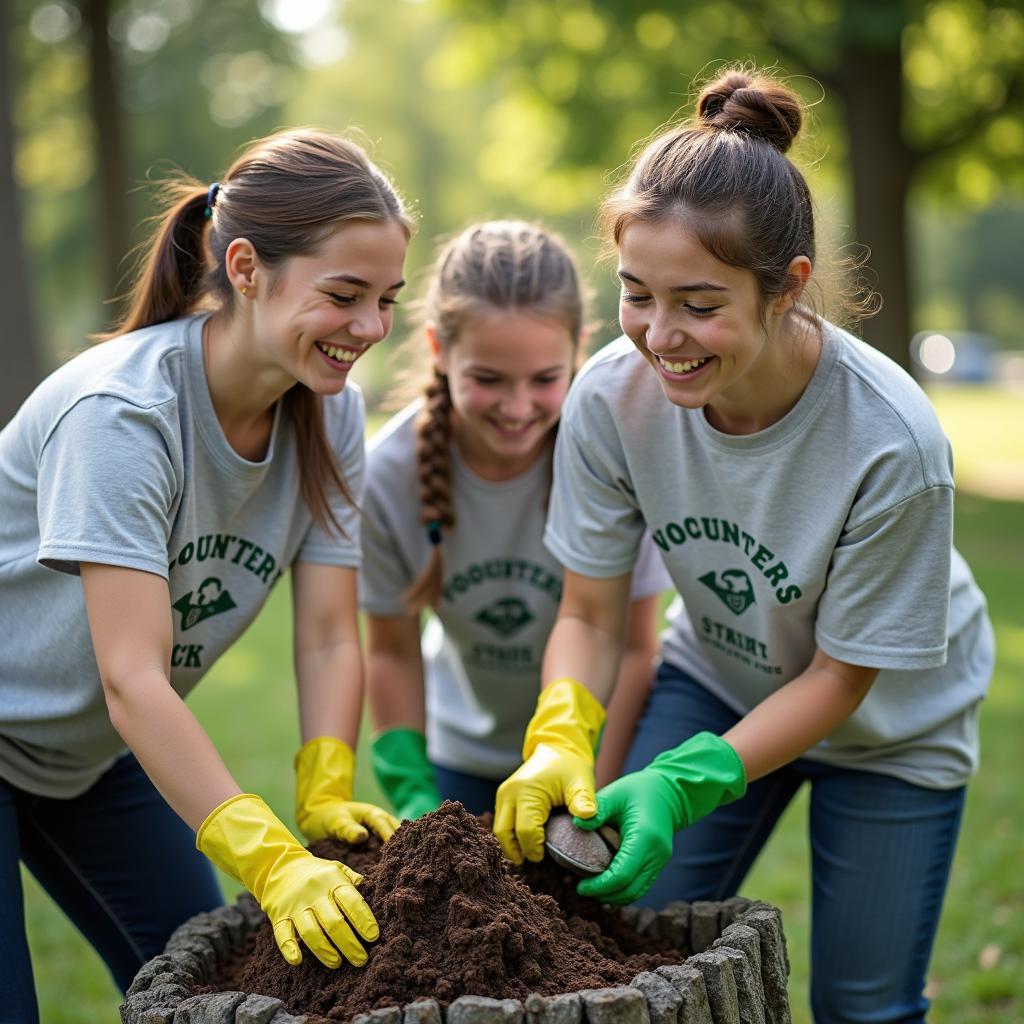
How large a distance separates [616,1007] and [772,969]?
1.44 feet

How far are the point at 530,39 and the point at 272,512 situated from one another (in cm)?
1133

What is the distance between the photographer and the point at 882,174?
12195mm

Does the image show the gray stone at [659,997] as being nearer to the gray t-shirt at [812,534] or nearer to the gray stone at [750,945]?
the gray stone at [750,945]

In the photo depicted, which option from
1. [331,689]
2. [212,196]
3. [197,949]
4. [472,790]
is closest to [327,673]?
[331,689]

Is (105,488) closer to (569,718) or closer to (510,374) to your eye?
(569,718)

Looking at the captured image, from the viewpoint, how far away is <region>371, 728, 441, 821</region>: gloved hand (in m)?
3.19

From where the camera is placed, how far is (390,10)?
31.1m

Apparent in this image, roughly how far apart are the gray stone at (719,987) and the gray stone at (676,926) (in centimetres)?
38

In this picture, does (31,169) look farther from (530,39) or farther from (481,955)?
(481,955)

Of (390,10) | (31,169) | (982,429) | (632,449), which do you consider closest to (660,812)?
(632,449)

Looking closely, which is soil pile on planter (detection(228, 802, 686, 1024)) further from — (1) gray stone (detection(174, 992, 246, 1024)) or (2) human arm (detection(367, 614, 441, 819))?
(2) human arm (detection(367, 614, 441, 819))

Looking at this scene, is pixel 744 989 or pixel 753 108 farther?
pixel 753 108

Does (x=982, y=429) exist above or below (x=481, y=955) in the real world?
below

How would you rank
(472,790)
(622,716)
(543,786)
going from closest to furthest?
(543,786) → (622,716) → (472,790)
